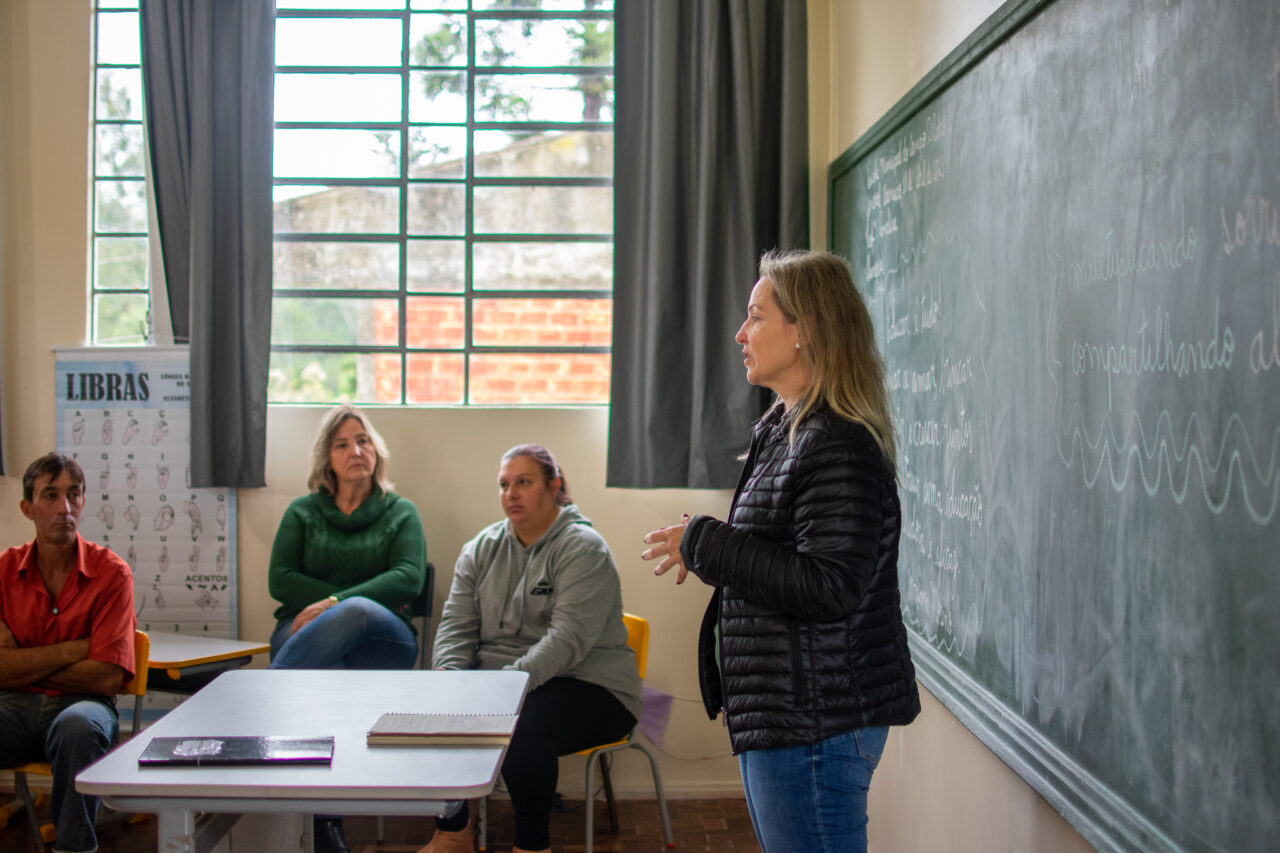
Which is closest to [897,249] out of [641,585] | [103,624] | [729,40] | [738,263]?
[738,263]

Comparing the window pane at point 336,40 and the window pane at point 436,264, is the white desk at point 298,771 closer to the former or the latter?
the window pane at point 436,264

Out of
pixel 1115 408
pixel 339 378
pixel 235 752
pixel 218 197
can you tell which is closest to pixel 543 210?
pixel 339 378

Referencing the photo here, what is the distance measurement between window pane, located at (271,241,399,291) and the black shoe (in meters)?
1.92

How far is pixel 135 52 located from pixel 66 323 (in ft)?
3.50

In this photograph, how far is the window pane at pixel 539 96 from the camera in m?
3.94

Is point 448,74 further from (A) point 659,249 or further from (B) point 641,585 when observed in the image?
(B) point 641,585

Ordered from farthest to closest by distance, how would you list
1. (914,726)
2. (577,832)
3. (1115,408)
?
(577,832)
(914,726)
(1115,408)

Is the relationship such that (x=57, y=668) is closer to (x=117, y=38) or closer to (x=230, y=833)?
(x=230, y=833)

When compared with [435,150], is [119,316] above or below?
below

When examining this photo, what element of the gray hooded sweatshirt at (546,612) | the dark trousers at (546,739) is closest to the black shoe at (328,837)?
the dark trousers at (546,739)

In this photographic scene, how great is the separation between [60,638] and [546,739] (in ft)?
4.65

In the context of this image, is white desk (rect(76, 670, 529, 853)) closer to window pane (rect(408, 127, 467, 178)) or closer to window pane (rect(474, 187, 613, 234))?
window pane (rect(474, 187, 613, 234))

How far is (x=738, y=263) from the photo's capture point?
3.66 meters

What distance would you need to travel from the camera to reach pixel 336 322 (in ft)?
13.0
